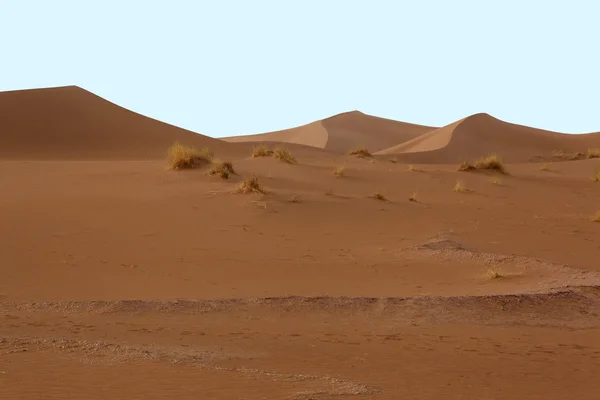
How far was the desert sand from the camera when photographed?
685 centimetres

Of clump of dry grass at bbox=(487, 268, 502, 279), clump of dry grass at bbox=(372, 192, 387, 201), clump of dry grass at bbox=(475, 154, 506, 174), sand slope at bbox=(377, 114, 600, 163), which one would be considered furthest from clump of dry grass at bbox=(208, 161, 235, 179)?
sand slope at bbox=(377, 114, 600, 163)

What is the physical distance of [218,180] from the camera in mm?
18438

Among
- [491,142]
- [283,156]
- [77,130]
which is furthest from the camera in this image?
[491,142]

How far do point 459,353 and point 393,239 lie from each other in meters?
6.43

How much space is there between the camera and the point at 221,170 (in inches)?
741

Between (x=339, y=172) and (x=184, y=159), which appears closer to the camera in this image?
(x=184, y=159)

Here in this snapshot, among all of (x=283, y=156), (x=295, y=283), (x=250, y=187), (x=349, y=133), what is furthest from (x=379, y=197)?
(x=349, y=133)

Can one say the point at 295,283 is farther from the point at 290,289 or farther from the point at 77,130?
the point at 77,130

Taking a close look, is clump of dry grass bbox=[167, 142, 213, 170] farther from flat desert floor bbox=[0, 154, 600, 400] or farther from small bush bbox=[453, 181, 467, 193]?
small bush bbox=[453, 181, 467, 193]

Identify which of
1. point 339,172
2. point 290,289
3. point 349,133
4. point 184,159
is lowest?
point 290,289

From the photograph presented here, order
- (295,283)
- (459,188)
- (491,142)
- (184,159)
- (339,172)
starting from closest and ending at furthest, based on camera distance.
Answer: (295,283)
(459,188)
(184,159)
(339,172)
(491,142)

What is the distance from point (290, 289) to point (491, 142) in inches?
1711

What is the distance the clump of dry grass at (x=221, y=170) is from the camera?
18.7 m

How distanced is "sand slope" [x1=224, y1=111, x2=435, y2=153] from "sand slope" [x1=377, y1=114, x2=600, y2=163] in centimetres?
1286
